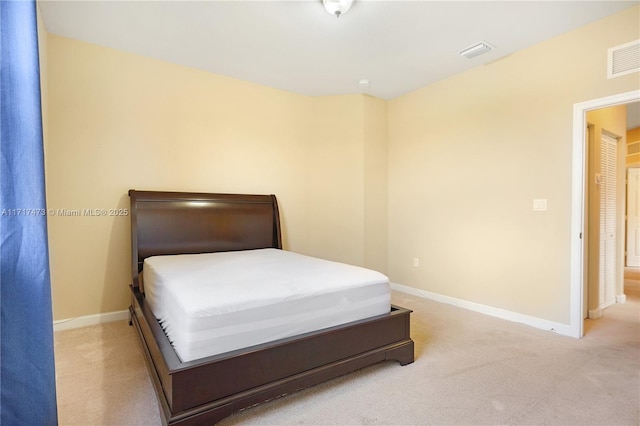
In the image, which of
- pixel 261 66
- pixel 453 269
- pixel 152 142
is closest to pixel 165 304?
pixel 152 142

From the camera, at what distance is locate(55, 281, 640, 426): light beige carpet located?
1696mm

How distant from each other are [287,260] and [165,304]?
111 cm

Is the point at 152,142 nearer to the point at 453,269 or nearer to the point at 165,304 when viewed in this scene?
the point at 165,304

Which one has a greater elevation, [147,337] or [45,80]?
[45,80]

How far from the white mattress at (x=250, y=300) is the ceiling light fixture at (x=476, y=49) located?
8.07ft

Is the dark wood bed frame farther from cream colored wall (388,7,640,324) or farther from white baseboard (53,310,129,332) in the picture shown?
cream colored wall (388,7,640,324)

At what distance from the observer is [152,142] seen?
3371mm

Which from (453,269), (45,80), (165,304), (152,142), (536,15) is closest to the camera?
(165,304)

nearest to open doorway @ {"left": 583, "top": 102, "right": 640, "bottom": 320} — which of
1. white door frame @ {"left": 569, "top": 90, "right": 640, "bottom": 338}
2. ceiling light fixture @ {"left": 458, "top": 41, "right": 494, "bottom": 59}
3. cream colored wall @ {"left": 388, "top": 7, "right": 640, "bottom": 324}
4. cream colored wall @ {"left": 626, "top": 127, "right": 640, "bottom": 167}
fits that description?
white door frame @ {"left": 569, "top": 90, "right": 640, "bottom": 338}

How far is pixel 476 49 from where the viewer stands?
312 cm

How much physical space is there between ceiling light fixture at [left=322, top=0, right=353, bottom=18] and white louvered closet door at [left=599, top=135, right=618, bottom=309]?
3.24 meters

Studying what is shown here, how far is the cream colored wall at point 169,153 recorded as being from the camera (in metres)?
2.97

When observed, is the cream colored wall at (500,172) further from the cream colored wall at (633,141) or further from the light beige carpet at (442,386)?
the cream colored wall at (633,141)

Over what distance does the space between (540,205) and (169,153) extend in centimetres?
381
